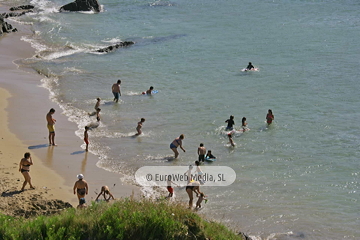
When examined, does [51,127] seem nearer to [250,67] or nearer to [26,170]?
[26,170]

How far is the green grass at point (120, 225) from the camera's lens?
985 cm

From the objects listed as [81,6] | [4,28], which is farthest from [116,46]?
[81,6]

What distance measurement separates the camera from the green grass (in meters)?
9.85

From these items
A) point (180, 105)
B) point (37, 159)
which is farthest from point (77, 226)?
point (180, 105)

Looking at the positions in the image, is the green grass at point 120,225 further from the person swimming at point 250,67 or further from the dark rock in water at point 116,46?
the dark rock in water at point 116,46

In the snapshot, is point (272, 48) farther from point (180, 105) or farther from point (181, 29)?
point (180, 105)

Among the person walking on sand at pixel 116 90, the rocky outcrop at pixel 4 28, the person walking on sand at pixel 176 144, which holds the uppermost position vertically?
the rocky outcrop at pixel 4 28

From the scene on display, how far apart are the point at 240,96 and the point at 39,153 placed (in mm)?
11974

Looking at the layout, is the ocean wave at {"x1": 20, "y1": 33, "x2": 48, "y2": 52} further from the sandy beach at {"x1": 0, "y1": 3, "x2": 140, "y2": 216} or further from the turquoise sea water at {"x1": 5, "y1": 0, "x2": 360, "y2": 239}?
the sandy beach at {"x1": 0, "y1": 3, "x2": 140, "y2": 216}

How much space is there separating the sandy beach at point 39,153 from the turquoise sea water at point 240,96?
2.80ft

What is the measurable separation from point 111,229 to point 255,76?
2080 cm

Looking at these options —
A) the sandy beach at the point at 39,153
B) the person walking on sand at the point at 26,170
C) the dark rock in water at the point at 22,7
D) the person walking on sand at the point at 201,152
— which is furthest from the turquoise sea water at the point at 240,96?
the dark rock in water at the point at 22,7

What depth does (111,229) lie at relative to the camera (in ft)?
32.3

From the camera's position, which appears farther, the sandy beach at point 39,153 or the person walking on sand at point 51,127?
the person walking on sand at point 51,127
